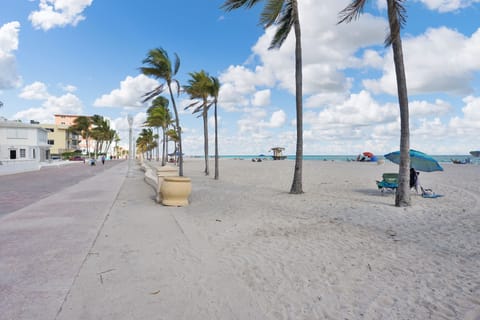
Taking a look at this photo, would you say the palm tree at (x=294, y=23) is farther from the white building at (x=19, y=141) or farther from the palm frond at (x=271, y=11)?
the white building at (x=19, y=141)

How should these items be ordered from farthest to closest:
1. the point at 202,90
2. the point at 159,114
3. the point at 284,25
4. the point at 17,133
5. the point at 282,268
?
the point at 17,133
the point at 159,114
the point at 202,90
the point at 284,25
the point at 282,268

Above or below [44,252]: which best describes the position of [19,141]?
above

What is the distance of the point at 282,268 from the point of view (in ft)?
13.0

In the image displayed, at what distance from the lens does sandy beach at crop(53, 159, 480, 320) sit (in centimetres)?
290

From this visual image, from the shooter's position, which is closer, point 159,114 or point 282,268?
point 282,268

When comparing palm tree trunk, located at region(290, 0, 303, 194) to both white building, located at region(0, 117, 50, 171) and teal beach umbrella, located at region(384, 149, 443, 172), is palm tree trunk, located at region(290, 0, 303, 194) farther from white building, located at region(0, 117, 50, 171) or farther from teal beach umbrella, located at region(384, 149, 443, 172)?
white building, located at region(0, 117, 50, 171)

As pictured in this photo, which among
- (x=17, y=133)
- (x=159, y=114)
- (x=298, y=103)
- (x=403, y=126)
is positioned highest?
(x=159, y=114)

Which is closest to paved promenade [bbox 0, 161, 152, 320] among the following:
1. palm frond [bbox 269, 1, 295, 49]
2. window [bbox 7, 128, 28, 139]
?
palm frond [bbox 269, 1, 295, 49]

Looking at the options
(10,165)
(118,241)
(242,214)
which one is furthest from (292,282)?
(10,165)

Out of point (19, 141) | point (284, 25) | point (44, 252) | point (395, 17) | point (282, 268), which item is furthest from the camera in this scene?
point (19, 141)

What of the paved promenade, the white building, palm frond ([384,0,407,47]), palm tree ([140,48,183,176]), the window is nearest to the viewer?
the paved promenade

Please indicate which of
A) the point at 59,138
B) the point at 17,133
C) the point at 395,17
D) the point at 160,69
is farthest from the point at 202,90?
the point at 59,138

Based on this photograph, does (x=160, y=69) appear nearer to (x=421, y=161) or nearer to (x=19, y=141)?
(x=421, y=161)

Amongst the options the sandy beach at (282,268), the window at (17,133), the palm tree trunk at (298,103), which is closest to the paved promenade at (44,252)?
the sandy beach at (282,268)
